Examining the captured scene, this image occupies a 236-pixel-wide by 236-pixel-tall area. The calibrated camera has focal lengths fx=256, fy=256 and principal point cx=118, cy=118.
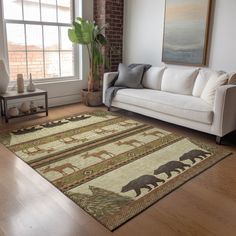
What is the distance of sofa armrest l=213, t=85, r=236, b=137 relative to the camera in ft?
9.30

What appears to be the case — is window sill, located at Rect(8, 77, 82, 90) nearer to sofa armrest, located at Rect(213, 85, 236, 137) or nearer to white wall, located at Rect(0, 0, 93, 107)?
white wall, located at Rect(0, 0, 93, 107)

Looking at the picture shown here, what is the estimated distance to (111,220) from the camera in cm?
171

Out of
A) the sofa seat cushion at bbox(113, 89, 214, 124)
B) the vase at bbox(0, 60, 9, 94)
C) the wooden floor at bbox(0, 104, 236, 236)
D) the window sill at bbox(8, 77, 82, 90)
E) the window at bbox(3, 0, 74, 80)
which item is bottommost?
the wooden floor at bbox(0, 104, 236, 236)

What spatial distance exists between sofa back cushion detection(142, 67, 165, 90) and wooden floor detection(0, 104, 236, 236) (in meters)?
2.04

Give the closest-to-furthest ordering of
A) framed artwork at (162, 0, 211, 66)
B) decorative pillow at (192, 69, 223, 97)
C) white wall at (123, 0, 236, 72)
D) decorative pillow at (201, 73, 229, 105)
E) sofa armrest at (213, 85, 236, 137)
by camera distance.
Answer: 1. sofa armrest at (213, 85, 236, 137)
2. decorative pillow at (201, 73, 229, 105)
3. decorative pillow at (192, 69, 223, 97)
4. white wall at (123, 0, 236, 72)
5. framed artwork at (162, 0, 211, 66)

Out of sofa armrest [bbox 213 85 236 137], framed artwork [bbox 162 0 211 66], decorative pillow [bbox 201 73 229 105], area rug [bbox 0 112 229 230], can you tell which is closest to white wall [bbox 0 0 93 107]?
area rug [bbox 0 112 229 230]

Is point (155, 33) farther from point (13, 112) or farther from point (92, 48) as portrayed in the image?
point (13, 112)

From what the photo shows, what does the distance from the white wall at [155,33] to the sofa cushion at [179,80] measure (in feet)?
1.47

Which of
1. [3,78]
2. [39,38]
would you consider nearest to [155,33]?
[39,38]

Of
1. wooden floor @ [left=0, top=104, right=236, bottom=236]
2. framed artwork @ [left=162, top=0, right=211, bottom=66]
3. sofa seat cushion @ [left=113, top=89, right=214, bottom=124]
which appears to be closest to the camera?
wooden floor @ [left=0, top=104, right=236, bottom=236]

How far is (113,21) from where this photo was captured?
4.84 metres

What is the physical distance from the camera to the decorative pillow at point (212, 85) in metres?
3.21

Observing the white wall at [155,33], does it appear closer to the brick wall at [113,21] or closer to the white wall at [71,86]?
the brick wall at [113,21]

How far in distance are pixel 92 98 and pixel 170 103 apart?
170 cm
